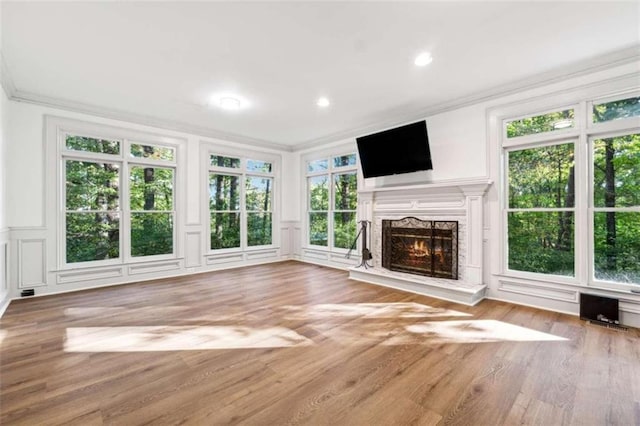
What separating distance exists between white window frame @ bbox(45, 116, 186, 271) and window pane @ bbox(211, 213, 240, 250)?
28.1 inches

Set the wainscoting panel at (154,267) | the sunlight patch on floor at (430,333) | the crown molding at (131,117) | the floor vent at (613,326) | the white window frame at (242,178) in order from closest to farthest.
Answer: the sunlight patch on floor at (430,333) → the floor vent at (613,326) → the crown molding at (131,117) → the wainscoting panel at (154,267) → the white window frame at (242,178)

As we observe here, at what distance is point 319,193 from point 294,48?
13.6 ft

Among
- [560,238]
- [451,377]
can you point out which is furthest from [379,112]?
[451,377]

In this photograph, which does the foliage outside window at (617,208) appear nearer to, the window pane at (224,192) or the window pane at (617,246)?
the window pane at (617,246)

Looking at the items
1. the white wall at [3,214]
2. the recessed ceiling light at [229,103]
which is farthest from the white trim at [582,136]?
the white wall at [3,214]

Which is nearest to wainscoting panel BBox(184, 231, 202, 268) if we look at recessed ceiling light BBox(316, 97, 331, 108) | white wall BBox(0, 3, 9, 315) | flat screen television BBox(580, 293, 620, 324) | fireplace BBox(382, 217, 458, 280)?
white wall BBox(0, 3, 9, 315)

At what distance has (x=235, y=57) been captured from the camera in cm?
318

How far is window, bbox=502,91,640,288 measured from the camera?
10.6 feet

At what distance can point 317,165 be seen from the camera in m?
6.98

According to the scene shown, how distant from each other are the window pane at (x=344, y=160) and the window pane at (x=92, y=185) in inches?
163

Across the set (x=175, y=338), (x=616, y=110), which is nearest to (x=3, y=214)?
(x=175, y=338)

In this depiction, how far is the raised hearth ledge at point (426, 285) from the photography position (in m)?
3.89

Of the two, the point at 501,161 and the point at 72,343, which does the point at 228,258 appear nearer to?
the point at 72,343

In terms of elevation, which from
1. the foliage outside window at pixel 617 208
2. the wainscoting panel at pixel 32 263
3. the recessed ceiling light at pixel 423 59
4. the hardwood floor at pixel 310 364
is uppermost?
the recessed ceiling light at pixel 423 59
